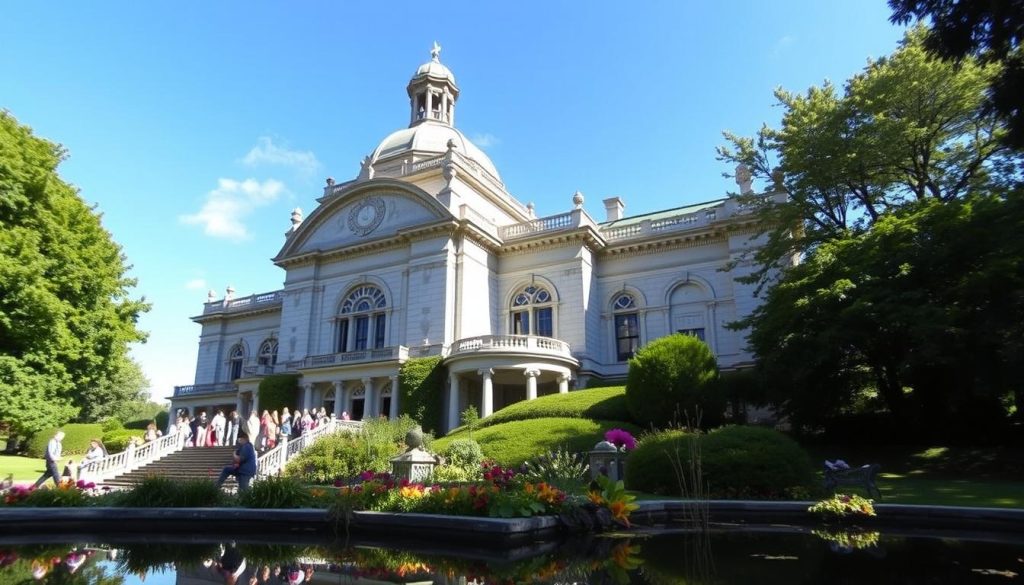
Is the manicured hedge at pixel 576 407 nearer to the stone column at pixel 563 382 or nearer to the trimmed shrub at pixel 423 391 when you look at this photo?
the stone column at pixel 563 382

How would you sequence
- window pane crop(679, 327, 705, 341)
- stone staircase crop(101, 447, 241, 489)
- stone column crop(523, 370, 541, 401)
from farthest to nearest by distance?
window pane crop(679, 327, 705, 341) < stone column crop(523, 370, 541, 401) < stone staircase crop(101, 447, 241, 489)

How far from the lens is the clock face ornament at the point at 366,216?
1318 inches

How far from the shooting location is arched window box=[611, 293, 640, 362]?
100ft

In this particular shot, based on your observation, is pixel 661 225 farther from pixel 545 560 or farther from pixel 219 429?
pixel 545 560

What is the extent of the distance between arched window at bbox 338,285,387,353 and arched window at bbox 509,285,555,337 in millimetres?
6967

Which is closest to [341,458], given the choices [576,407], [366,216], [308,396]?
[576,407]

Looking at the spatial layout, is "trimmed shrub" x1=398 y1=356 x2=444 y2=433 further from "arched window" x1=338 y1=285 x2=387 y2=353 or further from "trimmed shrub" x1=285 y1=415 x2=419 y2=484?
"trimmed shrub" x1=285 y1=415 x2=419 y2=484

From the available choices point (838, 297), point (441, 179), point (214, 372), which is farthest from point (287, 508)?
point (214, 372)

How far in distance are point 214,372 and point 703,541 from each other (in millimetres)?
43673

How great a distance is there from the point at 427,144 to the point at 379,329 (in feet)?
48.0

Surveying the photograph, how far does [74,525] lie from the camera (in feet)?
29.7

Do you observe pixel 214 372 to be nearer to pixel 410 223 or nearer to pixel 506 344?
pixel 410 223

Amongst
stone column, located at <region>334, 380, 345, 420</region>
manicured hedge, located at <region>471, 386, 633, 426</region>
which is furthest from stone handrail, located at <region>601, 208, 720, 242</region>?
stone column, located at <region>334, 380, 345, 420</region>

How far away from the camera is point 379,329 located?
108ft
